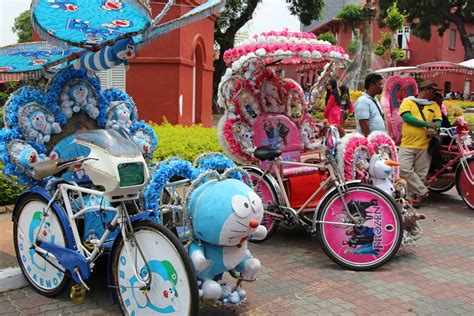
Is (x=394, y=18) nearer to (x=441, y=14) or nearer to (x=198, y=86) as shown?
(x=441, y=14)

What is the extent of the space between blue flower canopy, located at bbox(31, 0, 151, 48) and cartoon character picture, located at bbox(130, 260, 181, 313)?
171cm

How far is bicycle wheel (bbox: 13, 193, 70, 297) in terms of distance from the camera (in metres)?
3.97

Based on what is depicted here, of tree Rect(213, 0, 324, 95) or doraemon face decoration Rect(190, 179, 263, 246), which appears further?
tree Rect(213, 0, 324, 95)

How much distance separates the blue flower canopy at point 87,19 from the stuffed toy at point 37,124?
2.21 feet

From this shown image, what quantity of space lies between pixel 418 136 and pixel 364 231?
3.02 m

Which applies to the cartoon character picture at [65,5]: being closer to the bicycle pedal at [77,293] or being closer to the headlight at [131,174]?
the headlight at [131,174]

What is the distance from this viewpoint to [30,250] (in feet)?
13.9

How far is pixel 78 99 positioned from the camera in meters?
4.55

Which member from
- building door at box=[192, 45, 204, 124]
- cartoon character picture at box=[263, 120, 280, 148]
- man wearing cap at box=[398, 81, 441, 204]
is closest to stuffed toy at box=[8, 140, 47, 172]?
cartoon character picture at box=[263, 120, 280, 148]

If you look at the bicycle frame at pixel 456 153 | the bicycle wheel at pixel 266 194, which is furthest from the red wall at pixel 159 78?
the bicycle wheel at pixel 266 194

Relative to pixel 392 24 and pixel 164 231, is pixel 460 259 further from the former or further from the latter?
pixel 392 24

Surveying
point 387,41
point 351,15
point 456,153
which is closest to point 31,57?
point 456,153

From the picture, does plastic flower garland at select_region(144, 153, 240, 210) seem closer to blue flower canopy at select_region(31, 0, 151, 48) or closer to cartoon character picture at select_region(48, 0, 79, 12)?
blue flower canopy at select_region(31, 0, 151, 48)

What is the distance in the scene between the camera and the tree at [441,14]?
126ft
